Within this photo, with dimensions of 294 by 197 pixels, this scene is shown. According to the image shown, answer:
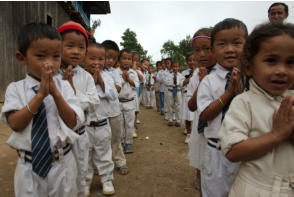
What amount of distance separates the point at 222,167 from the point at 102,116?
1.64 m

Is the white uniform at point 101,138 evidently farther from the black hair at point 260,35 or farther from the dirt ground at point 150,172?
the black hair at point 260,35

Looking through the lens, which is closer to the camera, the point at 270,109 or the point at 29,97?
the point at 270,109

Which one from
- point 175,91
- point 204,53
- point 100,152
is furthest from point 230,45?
point 175,91

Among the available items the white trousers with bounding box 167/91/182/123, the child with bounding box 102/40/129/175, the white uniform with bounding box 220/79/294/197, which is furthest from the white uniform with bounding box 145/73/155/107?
the white uniform with bounding box 220/79/294/197

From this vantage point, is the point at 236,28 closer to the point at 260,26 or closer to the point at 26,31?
the point at 260,26

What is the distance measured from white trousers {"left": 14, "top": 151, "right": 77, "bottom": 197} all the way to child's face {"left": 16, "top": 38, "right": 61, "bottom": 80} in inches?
24.4

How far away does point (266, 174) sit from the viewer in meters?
1.00

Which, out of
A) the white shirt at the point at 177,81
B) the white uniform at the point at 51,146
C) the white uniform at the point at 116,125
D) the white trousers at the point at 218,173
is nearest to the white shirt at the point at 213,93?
the white trousers at the point at 218,173

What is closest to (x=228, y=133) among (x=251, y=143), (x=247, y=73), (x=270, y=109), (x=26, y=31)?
(x=251, y=143)

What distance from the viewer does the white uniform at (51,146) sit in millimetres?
1322

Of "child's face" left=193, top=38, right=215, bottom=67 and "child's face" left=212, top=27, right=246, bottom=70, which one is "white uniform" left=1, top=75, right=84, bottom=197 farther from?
"child's face" left=193, top=38, right=215, bottom=67

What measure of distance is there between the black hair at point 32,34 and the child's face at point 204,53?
1289 millimetres

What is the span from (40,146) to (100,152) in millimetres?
1413

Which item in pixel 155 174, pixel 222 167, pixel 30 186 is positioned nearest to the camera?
pixel 30 186
